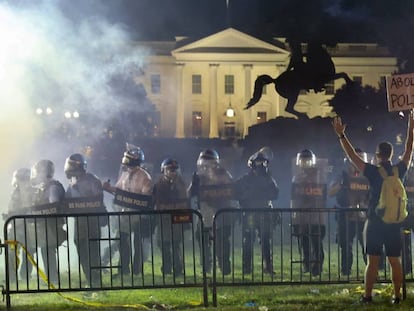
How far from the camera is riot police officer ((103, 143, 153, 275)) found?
26.5ft

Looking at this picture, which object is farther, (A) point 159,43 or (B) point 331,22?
(A) point 159,43

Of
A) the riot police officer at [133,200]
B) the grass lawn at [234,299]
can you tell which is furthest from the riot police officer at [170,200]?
the grass lawn at [234,299]

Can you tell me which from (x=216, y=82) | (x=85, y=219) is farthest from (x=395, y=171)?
(x=216, y=82)

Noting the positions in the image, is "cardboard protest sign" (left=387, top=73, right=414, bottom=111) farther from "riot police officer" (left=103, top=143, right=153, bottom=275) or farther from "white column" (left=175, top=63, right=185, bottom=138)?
"white column" (left=175, top=63, right=185, bottom=138)

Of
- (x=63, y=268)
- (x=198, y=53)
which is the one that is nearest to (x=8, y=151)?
(x=63, y=268)

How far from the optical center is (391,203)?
613cm

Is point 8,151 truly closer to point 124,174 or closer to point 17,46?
point 17,46

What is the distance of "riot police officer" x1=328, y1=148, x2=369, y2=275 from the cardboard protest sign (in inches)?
81.0

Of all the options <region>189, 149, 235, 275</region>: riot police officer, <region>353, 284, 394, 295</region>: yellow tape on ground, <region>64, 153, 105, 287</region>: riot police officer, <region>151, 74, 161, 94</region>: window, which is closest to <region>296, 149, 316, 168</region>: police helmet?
<region>189, 149, 235, 275</region>: riot police officer

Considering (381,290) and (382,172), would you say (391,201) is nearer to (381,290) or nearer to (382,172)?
(382,172)

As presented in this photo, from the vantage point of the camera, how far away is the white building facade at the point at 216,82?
50000 mm

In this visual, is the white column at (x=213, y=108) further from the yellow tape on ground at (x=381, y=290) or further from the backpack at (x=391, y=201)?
the backpack at (x=391, y=201)

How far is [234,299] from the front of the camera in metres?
6.95

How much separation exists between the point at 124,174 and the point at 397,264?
4.16 m
